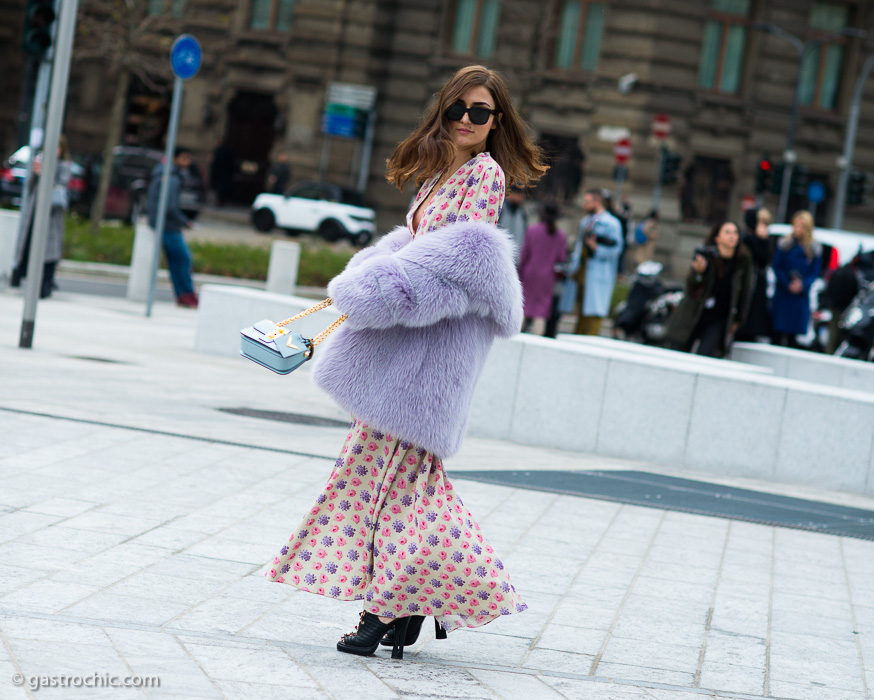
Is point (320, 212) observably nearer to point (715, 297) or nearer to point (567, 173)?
point (567, 173)

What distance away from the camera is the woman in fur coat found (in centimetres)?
400

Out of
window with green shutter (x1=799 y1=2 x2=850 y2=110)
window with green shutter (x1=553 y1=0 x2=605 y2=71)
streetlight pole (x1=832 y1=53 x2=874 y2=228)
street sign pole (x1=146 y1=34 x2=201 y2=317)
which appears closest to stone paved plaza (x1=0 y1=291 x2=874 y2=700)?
street sign pole (x1=146 y1=34 x2=201 y2=317)

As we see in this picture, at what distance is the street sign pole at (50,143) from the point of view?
997 centimetres

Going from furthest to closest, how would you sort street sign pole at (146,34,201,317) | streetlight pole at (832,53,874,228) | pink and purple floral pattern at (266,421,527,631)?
streetlight pole at (832,53,874,228), street sign pole at (146,34,201,317), pink and purple floral pattern at (266,421,527,631)

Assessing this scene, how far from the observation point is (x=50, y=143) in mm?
10133

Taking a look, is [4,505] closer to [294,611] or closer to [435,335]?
[294,611]

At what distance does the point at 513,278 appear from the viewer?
412 centimetres

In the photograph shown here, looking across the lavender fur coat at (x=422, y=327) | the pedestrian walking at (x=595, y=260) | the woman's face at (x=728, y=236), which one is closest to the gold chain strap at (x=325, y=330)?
the lavender fur coat at (x=422, y=327)

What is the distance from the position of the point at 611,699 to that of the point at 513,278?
1.27 metres

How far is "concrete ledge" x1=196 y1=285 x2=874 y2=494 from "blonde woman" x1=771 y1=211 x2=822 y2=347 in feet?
18.7

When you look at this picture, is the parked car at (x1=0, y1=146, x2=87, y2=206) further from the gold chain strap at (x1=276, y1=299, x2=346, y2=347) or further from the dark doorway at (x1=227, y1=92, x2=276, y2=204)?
the gold chain strap at (x1=276, y1=299, x2=346, y2=347)

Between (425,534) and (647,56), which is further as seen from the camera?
(647,56)

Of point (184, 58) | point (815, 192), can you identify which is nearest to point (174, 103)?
point (184, 58)

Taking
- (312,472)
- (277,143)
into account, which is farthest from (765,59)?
(312,472)
